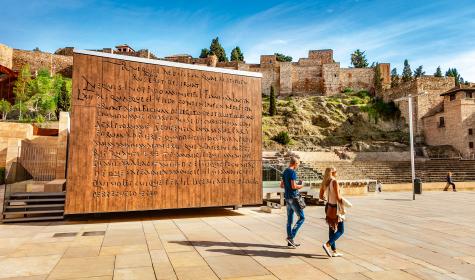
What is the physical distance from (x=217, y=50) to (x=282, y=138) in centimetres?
3606

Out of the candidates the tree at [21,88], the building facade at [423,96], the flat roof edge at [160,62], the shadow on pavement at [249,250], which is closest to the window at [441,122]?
the building facade at [423,96]

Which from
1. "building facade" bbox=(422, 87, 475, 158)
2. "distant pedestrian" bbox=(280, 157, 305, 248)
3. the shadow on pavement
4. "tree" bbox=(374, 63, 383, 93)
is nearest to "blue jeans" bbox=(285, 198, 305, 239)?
"distant pedestrian" bbox=(280, 157, 305, 248)

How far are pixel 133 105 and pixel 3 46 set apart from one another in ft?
200

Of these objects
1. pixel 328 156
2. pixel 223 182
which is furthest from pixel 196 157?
pixel 328 156

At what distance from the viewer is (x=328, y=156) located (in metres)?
37.6

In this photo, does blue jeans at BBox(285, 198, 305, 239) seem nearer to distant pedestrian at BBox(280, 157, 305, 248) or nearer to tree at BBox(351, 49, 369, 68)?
distant pedestrian at BBox(280, 157, 305, 248)

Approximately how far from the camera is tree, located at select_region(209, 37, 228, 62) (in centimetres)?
7191

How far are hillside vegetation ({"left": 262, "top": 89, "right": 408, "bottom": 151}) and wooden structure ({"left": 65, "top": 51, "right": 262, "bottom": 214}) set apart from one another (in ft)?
105

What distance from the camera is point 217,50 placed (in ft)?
238

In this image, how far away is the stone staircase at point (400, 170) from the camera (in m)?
30.5

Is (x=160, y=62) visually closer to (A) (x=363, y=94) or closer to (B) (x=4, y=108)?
(B) (x=4, y=108)

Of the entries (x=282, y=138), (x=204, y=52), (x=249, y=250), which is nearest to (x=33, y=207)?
(x=249, y=250)

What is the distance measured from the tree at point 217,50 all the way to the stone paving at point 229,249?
214ft

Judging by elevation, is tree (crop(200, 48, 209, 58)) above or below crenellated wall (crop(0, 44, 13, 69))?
above
